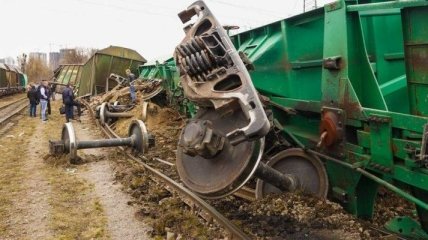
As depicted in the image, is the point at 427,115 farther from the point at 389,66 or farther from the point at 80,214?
the point at 80,214

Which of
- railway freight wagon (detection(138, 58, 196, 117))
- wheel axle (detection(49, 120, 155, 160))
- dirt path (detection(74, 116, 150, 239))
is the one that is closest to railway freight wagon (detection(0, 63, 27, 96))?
railway freight wagon (detection(138, 58, 196, 117))

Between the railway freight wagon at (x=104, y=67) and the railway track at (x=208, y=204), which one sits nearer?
the railway track at (x=208, y=204)

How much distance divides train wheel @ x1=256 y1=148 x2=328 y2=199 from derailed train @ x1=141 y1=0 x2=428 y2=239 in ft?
0.03

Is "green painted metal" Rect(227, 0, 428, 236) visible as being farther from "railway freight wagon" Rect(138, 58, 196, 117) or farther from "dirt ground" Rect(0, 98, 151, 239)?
"railway freight wagon" Rect(138, 58, 196, 117)

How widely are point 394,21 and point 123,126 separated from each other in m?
8.34

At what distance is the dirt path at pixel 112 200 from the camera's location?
456 centimetres

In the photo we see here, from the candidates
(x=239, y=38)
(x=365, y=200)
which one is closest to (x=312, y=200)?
(x=365, y=200)

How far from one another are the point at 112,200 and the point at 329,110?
121 inches

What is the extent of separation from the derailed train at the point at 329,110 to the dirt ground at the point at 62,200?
52.1 inches

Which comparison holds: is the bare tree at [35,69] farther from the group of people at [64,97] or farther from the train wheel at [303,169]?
the train wheel at [303,169]

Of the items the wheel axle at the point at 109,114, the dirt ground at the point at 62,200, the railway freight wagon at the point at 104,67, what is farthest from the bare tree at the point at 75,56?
the dirt ground at the point at 62,200

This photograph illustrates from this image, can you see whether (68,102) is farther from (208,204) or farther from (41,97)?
(208,204)

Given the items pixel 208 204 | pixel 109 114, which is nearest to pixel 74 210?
pixel 208 204

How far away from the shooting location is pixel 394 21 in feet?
13.8
